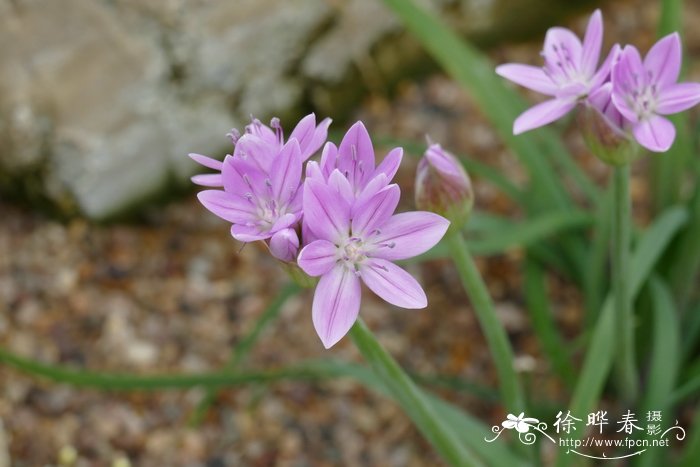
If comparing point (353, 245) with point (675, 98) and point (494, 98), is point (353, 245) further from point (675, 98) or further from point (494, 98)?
point (494, 98)

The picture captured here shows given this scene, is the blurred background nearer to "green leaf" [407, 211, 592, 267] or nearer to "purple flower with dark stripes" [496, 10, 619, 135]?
"green leaf" [407, 211, 592, 267]

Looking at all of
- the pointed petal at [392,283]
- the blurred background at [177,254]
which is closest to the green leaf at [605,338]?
the blurred background at [177,254]

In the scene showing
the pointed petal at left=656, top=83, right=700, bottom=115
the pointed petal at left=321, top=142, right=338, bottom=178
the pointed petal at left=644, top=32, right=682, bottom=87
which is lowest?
the pointed petal at left=321, top=142, right=338, bottom=178

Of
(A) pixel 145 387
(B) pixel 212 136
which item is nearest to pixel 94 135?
(B) pixel 212 136

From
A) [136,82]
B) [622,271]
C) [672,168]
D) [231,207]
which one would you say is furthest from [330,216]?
[136,82]

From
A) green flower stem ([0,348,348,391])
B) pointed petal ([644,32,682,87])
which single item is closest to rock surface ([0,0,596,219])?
green flower stem ([0,348,348,391])

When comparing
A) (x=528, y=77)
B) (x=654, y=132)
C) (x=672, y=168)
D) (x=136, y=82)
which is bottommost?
(x=654, y=132)

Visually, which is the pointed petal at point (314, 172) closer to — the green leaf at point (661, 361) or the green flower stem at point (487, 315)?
the green flower stem at point (487, 315)
